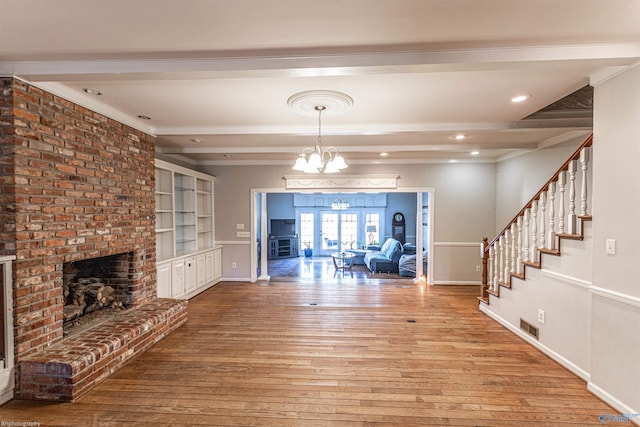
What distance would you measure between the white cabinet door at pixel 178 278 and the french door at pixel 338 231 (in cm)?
693

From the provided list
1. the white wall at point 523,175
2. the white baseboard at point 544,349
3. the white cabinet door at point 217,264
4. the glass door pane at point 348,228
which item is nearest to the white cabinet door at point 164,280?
the white cabinet door at point 217,264

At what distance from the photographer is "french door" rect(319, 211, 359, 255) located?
36.9 feet

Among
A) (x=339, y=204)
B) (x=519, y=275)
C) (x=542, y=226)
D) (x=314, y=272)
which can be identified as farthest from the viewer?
(x=339, y=204)

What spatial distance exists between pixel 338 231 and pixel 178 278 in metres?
7.36

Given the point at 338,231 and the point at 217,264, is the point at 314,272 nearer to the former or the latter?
the point at 217,264

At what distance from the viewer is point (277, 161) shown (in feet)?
19.7

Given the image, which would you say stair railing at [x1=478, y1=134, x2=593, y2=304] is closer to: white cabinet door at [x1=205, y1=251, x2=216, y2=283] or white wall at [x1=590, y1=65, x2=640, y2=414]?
white wall at [x1=590, y1=65, x2=640, y2=414]

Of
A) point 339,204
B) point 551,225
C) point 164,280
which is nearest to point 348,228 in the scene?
point 339,204

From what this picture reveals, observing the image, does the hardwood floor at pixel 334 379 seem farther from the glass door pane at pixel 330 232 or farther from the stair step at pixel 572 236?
the glass door pane at pixel 330 232

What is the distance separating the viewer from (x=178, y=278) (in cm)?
455

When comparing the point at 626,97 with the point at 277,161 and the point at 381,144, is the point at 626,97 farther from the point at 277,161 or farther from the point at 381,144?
the point at 277,161

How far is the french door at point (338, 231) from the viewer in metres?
11.2

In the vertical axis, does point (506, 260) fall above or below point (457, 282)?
above

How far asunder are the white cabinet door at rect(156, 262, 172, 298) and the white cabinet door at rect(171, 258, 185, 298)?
9 centimetres
